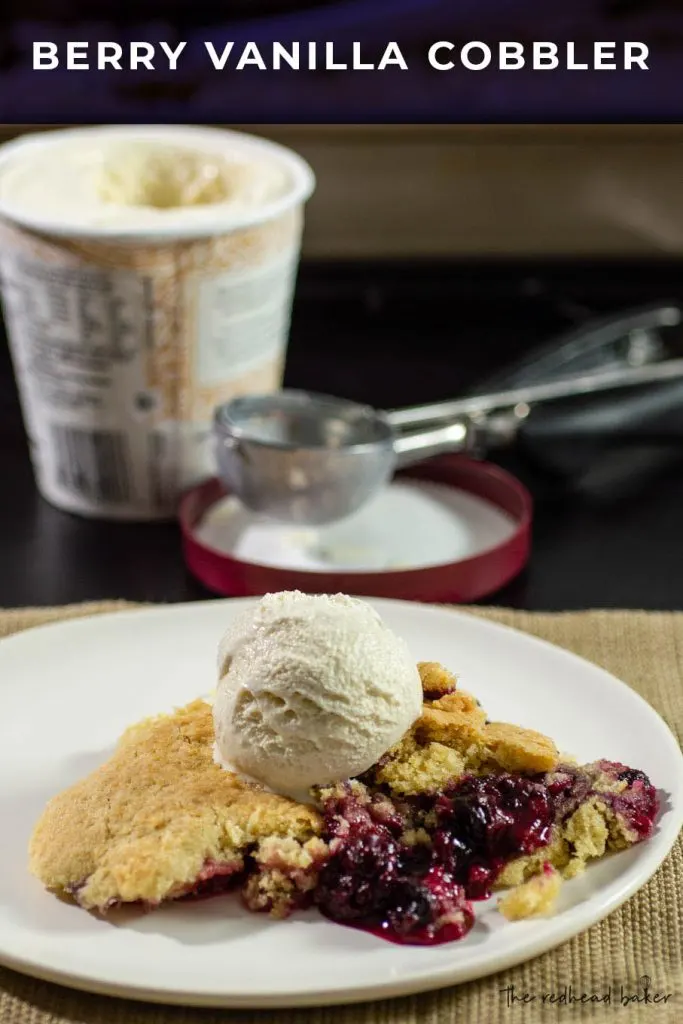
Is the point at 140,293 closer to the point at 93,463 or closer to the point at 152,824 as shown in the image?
the point at 93,463

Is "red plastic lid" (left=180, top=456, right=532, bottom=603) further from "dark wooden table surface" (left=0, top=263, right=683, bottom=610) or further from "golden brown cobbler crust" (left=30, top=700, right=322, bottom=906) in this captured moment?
"golden brown cobbler crust" (left=30, top=700, right=322, bottom=906)

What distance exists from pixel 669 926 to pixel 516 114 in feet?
4.61

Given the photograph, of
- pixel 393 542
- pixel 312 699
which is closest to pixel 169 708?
pixel 312 699

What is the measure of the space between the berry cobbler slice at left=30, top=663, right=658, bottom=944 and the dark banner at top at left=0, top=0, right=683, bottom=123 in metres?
1.25

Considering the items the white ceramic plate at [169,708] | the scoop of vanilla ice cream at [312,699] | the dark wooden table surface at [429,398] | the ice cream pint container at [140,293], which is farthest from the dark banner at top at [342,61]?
the scoop of vanilla ice cream at [312,699]

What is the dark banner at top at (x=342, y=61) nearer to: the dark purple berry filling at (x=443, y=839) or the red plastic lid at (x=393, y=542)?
the red plastic lid at (x=393, y=542)

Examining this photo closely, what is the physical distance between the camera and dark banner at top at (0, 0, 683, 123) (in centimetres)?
187

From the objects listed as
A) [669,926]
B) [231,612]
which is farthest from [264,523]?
[669,926]

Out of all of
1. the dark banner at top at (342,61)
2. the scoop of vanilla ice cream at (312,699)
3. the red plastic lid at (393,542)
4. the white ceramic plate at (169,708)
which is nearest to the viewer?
the white ceramic plate at (169,708)

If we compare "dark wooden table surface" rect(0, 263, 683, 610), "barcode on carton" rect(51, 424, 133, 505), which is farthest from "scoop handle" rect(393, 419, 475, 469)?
"barcode on carton" rect(51, 424, 133, 505)

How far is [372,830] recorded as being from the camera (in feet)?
2.73

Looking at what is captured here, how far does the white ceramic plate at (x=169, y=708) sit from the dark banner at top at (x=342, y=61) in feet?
3.40

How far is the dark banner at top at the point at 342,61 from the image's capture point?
6.13 ft

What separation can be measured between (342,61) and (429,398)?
50cm
